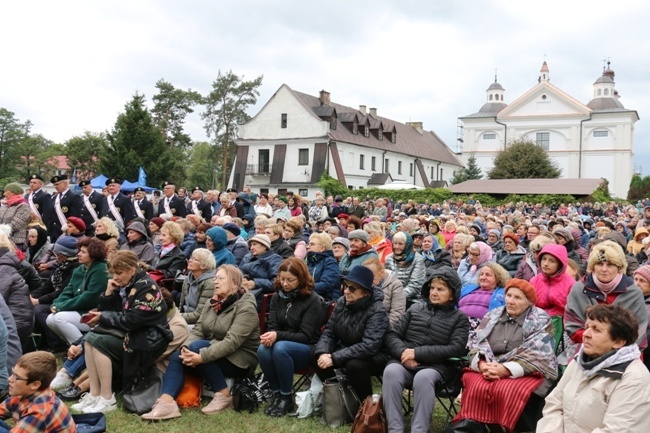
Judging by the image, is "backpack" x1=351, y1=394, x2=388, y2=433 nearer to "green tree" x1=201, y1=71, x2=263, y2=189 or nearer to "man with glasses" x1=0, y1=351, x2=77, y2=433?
"man with glasses" x1=0, y1=351, x2=77, y2=433

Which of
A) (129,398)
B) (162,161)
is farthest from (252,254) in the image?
(162,161)

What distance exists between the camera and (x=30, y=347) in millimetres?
6453

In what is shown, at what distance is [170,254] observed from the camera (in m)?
7.46

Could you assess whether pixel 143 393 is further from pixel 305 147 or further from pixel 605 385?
pixel 305 147

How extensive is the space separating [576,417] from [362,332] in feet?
6.44

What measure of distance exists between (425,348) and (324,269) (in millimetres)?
2148

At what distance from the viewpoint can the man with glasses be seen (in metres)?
3.59

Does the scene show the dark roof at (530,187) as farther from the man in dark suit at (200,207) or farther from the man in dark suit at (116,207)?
the man in dark suit at (116,207)

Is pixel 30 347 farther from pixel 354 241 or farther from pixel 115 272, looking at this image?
pixel 354 241

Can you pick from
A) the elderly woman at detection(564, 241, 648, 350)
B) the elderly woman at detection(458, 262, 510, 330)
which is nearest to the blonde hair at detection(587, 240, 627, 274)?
the elderly woman at detection(564, 241, 648, 350)

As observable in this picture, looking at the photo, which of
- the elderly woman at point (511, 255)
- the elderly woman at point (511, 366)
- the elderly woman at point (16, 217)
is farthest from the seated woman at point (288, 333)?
the elderly woman at point (16, 217)

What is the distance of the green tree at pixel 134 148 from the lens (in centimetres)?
4022

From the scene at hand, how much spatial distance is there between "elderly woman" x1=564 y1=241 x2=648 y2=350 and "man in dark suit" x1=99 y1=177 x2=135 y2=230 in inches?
345

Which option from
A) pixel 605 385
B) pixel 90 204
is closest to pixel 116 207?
pixel 90 204
